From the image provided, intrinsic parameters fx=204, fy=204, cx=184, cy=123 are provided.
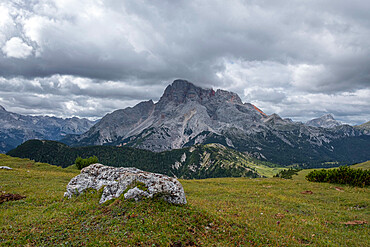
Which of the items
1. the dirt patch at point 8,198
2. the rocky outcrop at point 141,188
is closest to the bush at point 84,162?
the dirt patch at point 8,198

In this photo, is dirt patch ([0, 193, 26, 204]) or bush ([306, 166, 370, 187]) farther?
bush ([306, 166, 370, 187])

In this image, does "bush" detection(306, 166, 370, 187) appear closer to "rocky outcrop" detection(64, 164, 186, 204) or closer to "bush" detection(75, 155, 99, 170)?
"rocky outcrop" detection(64, 164, 186, 204)

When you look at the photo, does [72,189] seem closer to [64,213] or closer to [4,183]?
[64,213]

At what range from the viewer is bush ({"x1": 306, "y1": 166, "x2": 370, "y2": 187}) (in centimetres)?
3759

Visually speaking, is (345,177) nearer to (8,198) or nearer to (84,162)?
(8,198)

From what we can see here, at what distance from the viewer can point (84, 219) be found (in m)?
15.0

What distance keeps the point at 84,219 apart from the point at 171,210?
251 inches

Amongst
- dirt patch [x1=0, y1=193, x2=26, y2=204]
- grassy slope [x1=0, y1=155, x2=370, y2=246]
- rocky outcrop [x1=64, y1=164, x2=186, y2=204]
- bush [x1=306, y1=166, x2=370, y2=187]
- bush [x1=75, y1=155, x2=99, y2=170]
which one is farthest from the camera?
bush [x1=75, y1=155, x2=99, y2=170]

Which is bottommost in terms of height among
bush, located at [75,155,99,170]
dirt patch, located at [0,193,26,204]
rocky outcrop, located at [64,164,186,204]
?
bush, located at [75,155,99,170]

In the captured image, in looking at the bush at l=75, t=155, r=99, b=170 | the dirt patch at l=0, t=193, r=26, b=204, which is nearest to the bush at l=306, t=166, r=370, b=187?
the dirt patch at l=0, t=193, r=26, b=204

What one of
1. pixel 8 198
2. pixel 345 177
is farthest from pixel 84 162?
pixel 345 177

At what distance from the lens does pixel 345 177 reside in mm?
40000

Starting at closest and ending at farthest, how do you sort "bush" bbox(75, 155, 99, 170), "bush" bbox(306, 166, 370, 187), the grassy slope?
the grassy slope
"bush" bbox(306, 166, 370, 187)
"bush" bbox(75, 155, 99, 170)

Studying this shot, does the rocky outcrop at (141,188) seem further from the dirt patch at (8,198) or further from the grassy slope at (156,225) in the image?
the dirt patch at (8,198)
